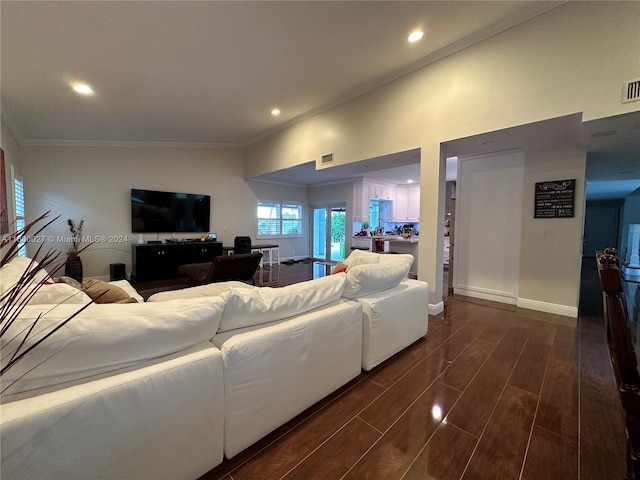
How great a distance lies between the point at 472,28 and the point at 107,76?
406 cm

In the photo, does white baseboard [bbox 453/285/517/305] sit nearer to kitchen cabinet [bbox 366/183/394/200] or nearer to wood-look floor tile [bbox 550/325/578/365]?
wood-look floor tile [bbox 550/325/578/365]

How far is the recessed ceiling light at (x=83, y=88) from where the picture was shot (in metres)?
3.25

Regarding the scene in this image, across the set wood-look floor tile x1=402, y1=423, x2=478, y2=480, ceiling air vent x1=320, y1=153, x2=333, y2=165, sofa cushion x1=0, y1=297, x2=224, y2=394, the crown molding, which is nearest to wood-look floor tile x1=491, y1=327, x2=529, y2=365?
wood-look floor tile x1=402, y1=423, x2=478, y2=480

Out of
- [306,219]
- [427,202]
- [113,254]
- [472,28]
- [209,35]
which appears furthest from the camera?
[306,219]

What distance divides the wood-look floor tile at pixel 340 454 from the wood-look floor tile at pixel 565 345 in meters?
2.03

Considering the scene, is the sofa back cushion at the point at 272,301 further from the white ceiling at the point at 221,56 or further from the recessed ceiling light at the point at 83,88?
the recessed ceiling light at the point at 83,88

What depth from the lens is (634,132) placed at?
2699 millimetres

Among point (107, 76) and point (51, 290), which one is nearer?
point (51, 290)

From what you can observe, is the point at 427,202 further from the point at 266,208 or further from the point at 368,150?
the point at 266,208

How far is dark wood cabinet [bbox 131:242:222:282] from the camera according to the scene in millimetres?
5422

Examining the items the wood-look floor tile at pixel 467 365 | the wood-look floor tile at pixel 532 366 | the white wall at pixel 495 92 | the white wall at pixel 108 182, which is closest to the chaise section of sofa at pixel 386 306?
the wood-look floor tile at pixel 467 365

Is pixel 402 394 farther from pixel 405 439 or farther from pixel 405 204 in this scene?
pixel 405 204

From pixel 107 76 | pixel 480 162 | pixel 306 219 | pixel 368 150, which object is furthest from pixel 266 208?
pixel 480 162

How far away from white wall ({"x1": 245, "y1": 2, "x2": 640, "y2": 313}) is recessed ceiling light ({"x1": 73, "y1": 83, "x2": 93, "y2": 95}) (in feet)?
11.0
